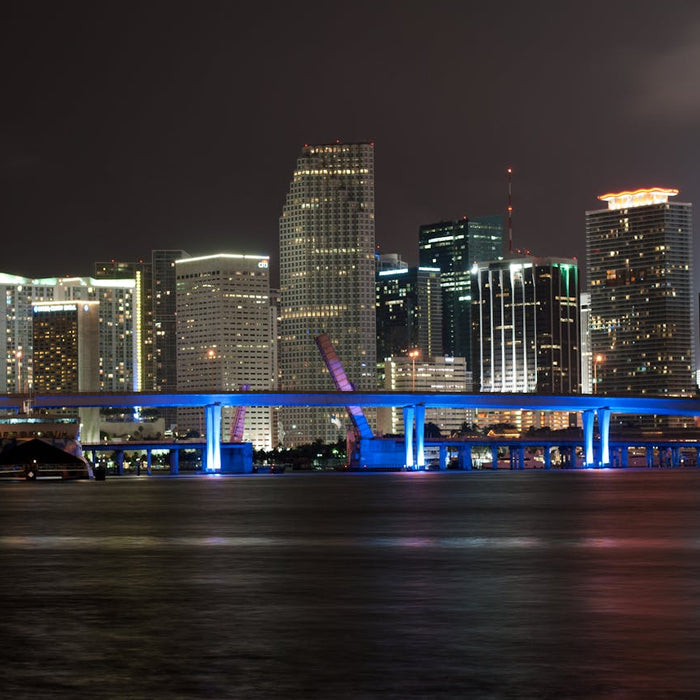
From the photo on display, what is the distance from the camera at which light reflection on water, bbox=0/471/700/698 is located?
17.8m

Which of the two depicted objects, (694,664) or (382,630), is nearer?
(694,664)

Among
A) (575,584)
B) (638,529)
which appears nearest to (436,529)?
(638,529)

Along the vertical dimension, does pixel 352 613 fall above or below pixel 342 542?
above

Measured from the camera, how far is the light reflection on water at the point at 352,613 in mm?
17828

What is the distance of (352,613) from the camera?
2456cm

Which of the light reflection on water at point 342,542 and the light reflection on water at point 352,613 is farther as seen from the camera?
the light reflection on water at point 342,542

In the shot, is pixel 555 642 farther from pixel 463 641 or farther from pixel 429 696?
pixel 429 696

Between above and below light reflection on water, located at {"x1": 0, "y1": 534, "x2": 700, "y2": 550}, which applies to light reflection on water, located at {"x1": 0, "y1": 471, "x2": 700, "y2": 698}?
above

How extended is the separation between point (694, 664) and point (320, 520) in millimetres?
44064

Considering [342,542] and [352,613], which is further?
[342,542]

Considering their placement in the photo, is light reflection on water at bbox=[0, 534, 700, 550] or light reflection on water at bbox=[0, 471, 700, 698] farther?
light reflection on water at bbox=[0, 534, 700, 550]

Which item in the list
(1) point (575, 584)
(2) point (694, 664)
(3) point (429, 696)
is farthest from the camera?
(1) point (575, 584)

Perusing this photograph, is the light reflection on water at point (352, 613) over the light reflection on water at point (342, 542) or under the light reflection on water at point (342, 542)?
over

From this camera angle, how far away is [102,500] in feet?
296
